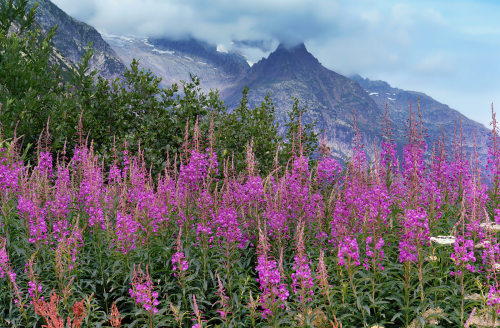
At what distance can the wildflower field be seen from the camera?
17.4 feet

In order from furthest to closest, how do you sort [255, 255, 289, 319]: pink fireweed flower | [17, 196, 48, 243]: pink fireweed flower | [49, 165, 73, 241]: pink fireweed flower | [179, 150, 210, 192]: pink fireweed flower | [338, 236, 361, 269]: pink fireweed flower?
[179, 150, 210, 192]: pink fireweed flower
[49, 165, 73, 241]: pink fireweed flower
[17, 196, 48, 243]: pink fireweed flower
[338, 236, 361, 269]: pink fireweed flower
[255, 255, 289, 319]: pink fireweed flower

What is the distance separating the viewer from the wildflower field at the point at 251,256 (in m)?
5.29

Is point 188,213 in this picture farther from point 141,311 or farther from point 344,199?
point 344,199

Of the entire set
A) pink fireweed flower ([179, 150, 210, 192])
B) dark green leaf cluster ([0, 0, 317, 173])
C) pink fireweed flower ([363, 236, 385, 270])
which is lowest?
pink fireweed flower ([363, 236, 385, 270])

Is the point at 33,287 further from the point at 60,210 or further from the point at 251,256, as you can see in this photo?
the point at 251,256

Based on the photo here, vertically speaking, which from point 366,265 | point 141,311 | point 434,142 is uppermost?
point 434,142

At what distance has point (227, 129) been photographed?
14.8 metres

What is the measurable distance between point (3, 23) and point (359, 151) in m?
15.7

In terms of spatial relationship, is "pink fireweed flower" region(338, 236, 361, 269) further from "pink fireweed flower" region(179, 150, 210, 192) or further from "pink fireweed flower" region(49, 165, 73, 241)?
"pink fireweed flower" region(49, 165, 73, 241)

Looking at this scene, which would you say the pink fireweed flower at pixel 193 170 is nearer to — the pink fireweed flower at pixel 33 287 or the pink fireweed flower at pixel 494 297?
the pink fireweed flower at pixel 33 287

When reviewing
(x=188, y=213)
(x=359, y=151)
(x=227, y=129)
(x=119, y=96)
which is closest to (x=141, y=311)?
(x=188, y=213)

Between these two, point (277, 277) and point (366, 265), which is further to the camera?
point (366, 265)

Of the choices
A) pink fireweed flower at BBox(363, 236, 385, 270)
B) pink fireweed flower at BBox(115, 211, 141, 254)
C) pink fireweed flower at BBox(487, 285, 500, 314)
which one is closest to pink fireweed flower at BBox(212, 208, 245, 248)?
pink fireweed flower at BBox(115, 211, 141, 254)

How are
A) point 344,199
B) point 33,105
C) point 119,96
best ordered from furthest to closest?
point 119,96 < point 33,105 < point 344,199
